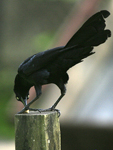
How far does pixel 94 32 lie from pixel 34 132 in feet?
2.28

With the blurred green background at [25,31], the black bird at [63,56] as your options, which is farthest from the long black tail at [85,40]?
the blurred green background at [25,31]

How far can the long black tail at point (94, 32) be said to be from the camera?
4.56 ft

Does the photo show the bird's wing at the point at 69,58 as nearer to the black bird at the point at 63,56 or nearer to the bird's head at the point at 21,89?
the black bird at the point at 63,56

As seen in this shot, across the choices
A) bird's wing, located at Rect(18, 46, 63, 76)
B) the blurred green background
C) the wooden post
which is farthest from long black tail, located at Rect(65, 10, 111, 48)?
the blurred green background

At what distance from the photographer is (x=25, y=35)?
131 inches

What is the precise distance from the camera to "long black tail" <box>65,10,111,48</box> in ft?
4.56

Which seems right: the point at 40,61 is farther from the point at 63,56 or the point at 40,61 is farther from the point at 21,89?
the point at 21,89

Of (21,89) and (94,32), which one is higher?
(94,32)

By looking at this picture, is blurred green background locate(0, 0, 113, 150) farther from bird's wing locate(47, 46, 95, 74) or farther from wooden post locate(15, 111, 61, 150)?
wooden post locate(15, 111, 61, 150)

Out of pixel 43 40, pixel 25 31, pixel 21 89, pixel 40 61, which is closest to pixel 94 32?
pixel 40 61

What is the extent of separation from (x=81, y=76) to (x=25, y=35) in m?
1.02

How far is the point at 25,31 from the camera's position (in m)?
3.33

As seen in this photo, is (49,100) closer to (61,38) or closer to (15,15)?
(61,38)

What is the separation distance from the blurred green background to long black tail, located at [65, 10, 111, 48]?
1.80 metres
